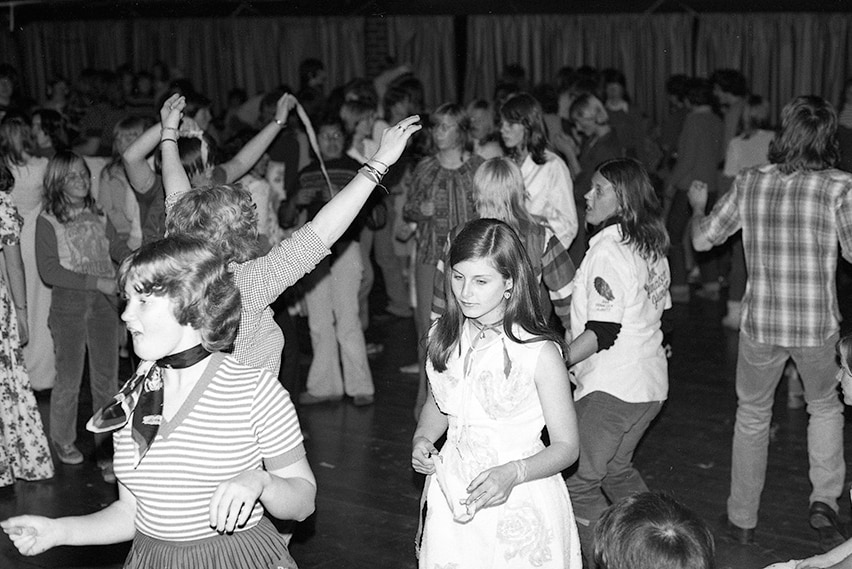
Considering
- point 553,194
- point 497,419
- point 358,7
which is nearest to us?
point 497,419

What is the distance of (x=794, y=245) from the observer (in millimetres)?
4238

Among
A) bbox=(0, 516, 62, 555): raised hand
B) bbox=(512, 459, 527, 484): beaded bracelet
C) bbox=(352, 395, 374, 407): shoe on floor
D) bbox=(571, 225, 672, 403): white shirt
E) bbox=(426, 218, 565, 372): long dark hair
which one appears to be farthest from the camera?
bbox=(352, 395, 374, 407): shoe on floor

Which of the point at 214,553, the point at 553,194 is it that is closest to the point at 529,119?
the point at 553,194

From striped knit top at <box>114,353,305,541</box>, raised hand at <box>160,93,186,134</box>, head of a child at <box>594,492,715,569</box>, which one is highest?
raised hand at <box>160,93,186,134</box>

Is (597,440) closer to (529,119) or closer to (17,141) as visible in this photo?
(529,119)

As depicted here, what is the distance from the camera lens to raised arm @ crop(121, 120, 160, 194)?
4520mm

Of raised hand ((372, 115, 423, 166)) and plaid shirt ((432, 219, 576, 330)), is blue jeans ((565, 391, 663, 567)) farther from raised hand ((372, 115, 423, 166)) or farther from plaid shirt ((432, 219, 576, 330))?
raised hand ((372, 115, 423, 166))

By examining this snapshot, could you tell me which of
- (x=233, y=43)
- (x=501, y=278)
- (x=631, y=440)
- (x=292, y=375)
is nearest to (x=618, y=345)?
(x=631, y=440)

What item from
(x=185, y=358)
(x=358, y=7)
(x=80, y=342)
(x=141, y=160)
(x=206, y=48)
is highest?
(x=358, y=7)

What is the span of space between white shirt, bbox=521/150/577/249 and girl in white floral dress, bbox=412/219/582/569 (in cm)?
248

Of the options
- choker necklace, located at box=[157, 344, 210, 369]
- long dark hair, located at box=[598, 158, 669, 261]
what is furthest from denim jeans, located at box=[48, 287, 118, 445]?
choker necklace, located at box=[157, 344, 210, 369]

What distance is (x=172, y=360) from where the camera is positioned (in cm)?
239

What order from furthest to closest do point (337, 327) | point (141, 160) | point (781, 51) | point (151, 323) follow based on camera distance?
point (781, 51) < point (337, 327) < point (141, 160) < point (151, 323)

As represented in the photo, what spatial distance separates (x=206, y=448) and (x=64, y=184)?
3.23m
